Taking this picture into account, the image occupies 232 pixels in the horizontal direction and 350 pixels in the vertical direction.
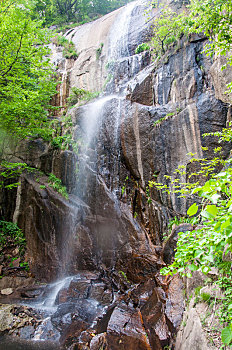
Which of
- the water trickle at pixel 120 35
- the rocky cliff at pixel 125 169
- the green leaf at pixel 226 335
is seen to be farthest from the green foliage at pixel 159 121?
the water trickle at pixel 120 35

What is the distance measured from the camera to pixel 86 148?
10773 mm

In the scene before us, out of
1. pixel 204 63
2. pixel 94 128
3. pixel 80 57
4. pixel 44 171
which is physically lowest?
pixel 44 171

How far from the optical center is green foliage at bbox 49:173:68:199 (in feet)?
34.0

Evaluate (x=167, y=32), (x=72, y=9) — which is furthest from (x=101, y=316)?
(x=72, y=9)

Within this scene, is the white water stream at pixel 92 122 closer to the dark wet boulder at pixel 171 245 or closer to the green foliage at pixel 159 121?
the green foliage at pixel 159 121

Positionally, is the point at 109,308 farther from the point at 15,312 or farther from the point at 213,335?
the point at 213,335

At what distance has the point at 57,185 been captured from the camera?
415 inches

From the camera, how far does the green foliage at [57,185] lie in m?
10.4

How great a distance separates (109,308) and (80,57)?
17395 mm

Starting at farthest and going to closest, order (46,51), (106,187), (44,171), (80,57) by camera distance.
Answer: (80,57), (44,171), (106,187), (46,51)

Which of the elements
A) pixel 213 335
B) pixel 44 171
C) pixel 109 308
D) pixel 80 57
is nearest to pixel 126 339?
pixel 109 308

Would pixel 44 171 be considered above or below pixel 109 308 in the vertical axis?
above

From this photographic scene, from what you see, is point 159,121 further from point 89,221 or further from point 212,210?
point 212,210

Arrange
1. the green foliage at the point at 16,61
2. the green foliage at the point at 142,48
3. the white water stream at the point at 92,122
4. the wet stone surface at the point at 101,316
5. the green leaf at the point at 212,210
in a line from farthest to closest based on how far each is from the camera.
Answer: the green foliage at the point at 142,48 < the green foliage at the point at 16,61 < the white water stream at the point at 92,122 < the wet stone surface at the point at 101,316 < the green leaf at the point at 212,210
